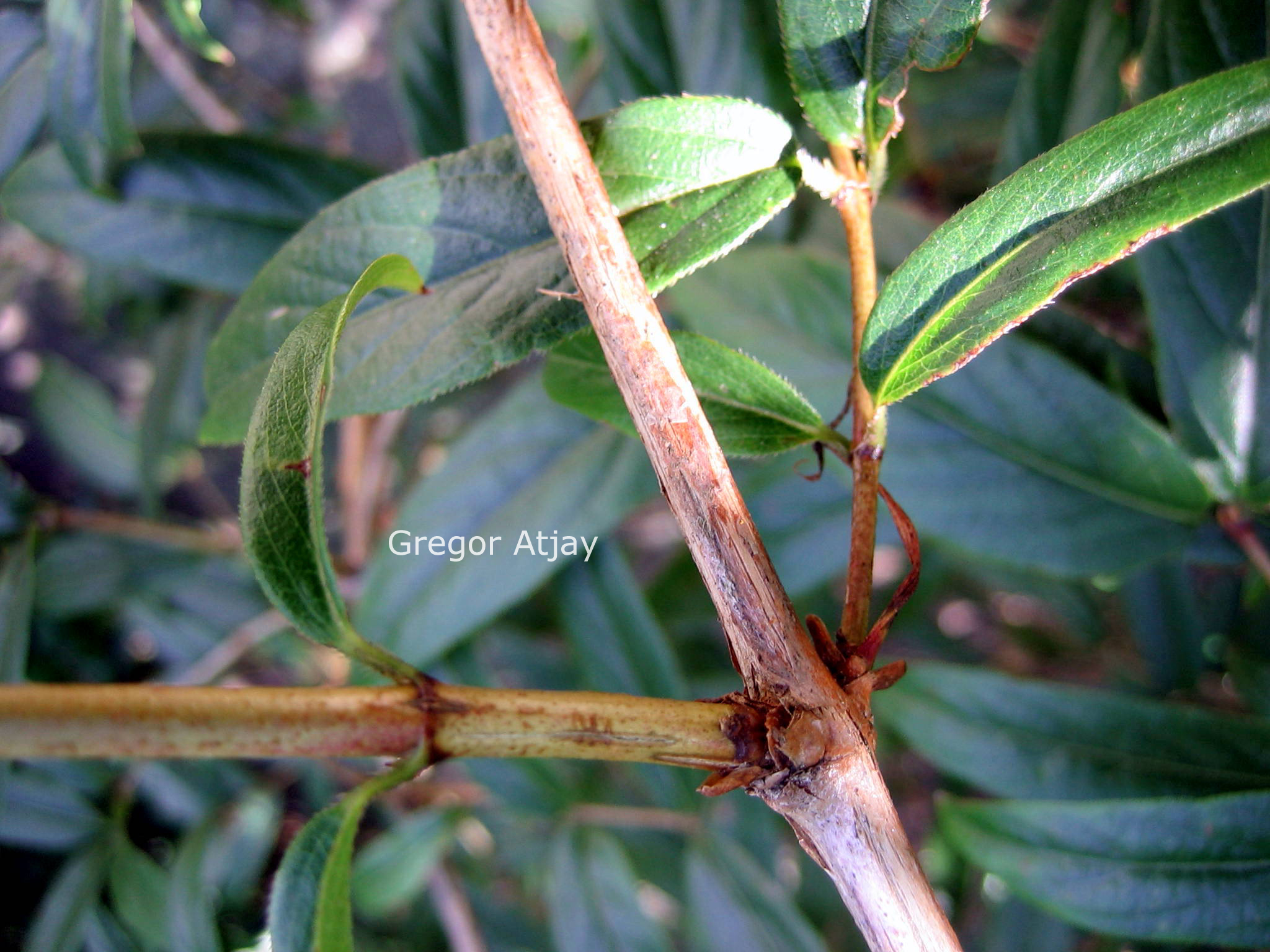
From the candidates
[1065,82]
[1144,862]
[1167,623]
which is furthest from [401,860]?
[1065,82]

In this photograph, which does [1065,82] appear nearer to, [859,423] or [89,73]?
[859,423]

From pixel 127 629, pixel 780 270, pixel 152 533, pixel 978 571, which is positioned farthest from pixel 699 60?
pixel 127 629

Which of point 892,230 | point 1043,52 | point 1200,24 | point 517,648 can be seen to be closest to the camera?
point 1200,24

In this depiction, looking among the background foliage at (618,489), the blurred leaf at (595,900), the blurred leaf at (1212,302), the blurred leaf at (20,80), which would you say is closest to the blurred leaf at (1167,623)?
the background foliage at (618,489)

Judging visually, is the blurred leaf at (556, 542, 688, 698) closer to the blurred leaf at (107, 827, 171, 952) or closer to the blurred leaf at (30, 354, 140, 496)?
the blurred leaf at (107, 827, 171, 952)

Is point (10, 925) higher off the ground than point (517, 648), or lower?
lower

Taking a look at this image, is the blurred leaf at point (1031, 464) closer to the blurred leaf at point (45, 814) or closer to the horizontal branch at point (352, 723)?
the horizontal branch at point (352, 723)

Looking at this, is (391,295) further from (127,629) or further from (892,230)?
(127,629)
